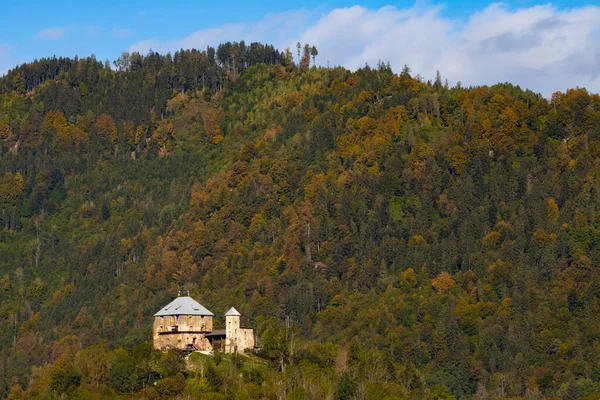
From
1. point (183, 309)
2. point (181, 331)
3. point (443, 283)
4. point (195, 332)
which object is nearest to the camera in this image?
point (195, 332)

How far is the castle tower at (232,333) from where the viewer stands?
473 ft

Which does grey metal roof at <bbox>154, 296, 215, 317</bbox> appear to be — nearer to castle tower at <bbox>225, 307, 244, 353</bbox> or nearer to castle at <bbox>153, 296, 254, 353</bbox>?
castle at <bbox>153, 296, 254, 353</bbox>

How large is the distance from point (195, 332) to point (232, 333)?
5095mm

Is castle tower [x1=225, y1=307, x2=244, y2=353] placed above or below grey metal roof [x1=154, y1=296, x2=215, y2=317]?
below

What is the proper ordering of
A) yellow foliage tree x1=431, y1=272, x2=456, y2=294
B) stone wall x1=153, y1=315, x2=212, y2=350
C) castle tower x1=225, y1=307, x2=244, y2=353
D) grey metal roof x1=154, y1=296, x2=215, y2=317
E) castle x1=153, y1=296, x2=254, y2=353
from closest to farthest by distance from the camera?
castle tower x1=225, y1=307, x2=244, y2=353 < castle x1=153, y1=296, x2=254, y2=353 < stone wall x1=153, y1=315, x2=212, y2=350 < grey metal roof x1=154, y1=296, x2=215, y2=317 < yellow foliage tree x1=431, y1=272, x2=456, y2=294

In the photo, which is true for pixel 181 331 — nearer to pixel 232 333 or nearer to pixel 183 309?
pixel 183 309

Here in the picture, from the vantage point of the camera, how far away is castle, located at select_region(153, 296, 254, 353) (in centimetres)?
14500

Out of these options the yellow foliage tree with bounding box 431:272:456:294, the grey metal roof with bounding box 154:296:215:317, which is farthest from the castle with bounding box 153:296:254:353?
the yellow foliage tree with bounding box 431:272:456:294

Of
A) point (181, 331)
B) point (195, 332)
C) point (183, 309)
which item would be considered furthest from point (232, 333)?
point (183, 309)

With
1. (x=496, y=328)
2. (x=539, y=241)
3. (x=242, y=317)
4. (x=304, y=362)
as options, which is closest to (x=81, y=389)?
(x=304, y=362)

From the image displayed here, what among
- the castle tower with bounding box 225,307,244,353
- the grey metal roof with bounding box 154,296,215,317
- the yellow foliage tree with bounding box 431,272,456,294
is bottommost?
the castle tower with bounding box 225,307,244,353

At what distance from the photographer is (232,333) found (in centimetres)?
14500

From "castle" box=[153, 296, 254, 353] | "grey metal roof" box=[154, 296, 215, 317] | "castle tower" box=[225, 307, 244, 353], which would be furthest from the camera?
"grey metal roof" box=[154, 296, 215, 317]

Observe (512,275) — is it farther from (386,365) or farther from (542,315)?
(386,365)
